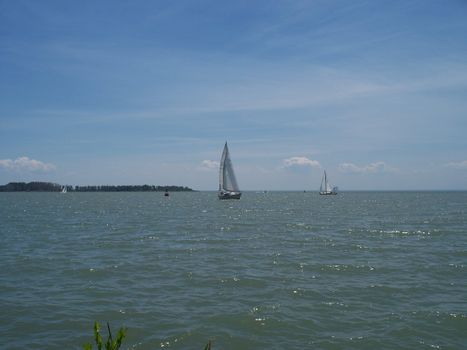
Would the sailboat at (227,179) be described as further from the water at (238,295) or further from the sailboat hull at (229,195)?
the water at (238,295)

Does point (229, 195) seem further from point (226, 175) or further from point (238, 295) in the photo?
point (238, 295)

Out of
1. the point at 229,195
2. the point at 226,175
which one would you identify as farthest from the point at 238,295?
the point at 229,195

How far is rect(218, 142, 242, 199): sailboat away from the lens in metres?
107

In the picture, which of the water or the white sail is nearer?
the water

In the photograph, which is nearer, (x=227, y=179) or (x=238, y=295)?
(x=238, y=295)

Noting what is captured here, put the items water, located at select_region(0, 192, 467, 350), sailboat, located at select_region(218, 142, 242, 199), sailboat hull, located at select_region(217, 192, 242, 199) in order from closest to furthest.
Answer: water, located at select_region(0, 192, 467, 350) < sailboat, located at select_region(218, 142, 242, 199) < sailboat hull, located at select_region(217, 192, 242, 199)

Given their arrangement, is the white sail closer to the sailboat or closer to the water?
the sailboat

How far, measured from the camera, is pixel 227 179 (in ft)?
367

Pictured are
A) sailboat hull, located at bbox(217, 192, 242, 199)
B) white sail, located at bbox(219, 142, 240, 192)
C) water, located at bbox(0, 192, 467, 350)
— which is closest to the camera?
water, located at bbox(0, 192, 467, 350)

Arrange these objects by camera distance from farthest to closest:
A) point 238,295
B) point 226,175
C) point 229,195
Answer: point 229,195 → point 226,175 → point 238,295

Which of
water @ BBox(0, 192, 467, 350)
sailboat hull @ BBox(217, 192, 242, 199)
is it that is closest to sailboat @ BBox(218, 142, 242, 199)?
sailboat hull @ BBox(217, 192, 242, 199)

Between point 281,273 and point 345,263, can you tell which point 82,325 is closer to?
point 281,273

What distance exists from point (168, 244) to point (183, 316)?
18795mm

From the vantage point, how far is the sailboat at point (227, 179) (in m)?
107
